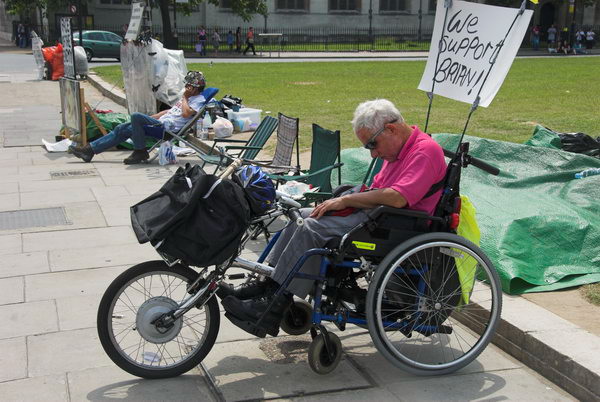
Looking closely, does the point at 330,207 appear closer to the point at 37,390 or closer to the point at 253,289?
the point at 253,289

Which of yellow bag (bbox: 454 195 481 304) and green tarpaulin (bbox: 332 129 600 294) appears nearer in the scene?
yellow bag (bbox: 454 195 481 304)

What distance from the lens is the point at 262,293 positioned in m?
4.13

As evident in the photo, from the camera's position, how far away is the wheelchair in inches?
154

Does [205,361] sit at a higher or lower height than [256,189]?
lower

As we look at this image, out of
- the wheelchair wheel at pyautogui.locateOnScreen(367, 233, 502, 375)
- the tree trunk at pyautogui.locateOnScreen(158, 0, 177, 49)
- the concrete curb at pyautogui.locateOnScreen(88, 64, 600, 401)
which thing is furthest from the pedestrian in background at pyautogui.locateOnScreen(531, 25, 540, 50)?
the wheelchair wheel at pyautogui.locateOnScreen(367, 233, 502, 375)

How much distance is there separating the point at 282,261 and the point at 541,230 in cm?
243

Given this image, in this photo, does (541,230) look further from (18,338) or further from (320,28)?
(320,28)

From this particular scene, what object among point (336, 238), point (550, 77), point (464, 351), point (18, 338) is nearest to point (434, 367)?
point (464, 351)

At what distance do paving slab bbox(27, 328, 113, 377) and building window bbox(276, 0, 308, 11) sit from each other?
53.3m

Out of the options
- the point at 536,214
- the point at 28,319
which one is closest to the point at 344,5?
the point at 536,214

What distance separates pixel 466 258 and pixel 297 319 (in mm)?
1058

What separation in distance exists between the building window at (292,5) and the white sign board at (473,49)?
171ft

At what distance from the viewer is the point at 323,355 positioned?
4.04m

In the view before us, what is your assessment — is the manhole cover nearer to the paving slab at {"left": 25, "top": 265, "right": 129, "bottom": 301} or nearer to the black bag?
the paving slab at {"left": 25, "top": 265, "right": 129, "bottom": 301}
